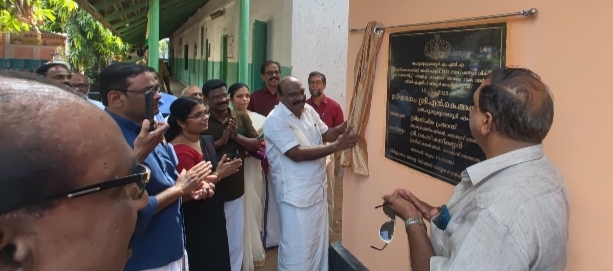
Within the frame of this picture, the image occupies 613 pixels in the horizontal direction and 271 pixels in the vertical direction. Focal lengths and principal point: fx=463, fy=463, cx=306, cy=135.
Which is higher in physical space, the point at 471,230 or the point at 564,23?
the point at 564,23

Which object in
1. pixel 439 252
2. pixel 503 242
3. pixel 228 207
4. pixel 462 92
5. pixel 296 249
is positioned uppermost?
pixel 462 92

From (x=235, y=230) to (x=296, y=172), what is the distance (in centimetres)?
65

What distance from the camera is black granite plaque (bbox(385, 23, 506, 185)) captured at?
7.04ft

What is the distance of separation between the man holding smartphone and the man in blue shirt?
41.9 inches

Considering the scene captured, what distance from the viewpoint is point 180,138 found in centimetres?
283

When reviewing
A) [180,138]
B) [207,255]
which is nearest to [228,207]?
[207,255]

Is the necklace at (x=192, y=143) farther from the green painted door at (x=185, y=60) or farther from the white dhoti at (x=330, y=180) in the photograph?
the green painted door at (x=185, y=60)

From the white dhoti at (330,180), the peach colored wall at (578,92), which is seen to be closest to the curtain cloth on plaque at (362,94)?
the peach colored wall at (578,92)

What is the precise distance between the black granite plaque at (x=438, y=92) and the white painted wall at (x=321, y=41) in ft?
14.5

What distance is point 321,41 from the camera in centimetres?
730

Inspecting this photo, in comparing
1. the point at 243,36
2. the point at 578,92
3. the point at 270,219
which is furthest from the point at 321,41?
the point at 578,92

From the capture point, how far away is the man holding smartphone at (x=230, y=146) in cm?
341

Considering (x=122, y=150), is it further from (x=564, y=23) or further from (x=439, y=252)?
(x=564, y=23)

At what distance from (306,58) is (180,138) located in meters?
4.64
